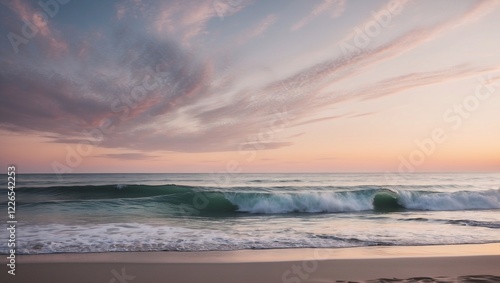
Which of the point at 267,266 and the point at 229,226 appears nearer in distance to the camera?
the point at 267,266

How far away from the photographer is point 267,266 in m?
6.96

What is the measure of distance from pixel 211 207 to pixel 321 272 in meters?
15.3

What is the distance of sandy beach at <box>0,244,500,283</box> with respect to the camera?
20.5ft

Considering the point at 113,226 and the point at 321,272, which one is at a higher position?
the point at 113,226

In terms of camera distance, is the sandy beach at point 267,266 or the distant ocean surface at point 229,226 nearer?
the sandy beach at point 267,266

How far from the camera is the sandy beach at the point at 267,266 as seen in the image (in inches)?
245

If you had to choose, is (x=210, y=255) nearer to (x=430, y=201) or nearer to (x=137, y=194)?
(x=430, y=201)

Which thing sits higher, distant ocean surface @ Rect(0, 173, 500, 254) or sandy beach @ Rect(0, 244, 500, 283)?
distant ocean surface @ Rect(0, 173, 500, 254)

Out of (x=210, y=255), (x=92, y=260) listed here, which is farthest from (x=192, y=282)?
(x=92, y=260)

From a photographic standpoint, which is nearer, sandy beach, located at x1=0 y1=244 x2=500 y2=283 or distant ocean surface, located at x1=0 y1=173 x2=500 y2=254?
sandy beach, located at x1=0 y1=244 x2=500 y2=283

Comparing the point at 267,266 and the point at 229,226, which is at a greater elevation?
the point at 229,226

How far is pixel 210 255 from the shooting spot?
8070 mm

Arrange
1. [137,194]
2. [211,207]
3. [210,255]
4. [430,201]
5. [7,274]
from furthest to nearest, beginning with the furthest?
[137,194], [430,201], [211,207], [210,255], [7,274]

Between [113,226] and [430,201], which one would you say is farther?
[430,201]
